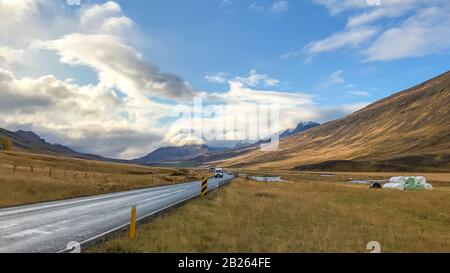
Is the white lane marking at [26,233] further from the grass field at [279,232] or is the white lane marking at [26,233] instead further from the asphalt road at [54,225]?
the grass field at [279,232]

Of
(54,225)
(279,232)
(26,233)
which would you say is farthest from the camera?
(54,225)

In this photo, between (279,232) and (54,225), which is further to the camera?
(54,225)

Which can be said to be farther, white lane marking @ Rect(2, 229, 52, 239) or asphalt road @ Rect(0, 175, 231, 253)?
white lane marking @ Rect(2, 229, 52, 239)

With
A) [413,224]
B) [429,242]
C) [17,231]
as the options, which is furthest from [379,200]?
[17,231]

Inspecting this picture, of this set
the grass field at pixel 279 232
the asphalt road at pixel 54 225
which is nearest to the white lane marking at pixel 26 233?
the asphalt road at pixel 54 225

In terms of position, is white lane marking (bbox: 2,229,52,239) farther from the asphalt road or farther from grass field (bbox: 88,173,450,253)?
grass field (bbox: 88,173,450,253)

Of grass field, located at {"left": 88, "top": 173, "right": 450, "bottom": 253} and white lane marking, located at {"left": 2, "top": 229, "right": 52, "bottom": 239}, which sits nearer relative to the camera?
grass field, located at {"left": 88, "top": 173, "right": 450, "bottom": 253}

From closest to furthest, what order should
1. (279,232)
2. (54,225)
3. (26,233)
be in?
(26,233) → (279,232) → (54,225)

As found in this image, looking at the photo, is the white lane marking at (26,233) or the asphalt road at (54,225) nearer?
the asphalt road at (54,225)

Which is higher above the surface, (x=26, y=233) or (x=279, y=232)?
(x=26, y=233)

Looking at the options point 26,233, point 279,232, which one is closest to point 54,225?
point 26,233

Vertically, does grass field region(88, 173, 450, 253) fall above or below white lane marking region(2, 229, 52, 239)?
below

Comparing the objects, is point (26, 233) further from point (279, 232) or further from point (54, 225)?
point (279, 232)

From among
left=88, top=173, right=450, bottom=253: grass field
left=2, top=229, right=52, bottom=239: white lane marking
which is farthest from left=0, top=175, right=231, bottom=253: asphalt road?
left=88, top=173, right=450, bottom=253: grass field
